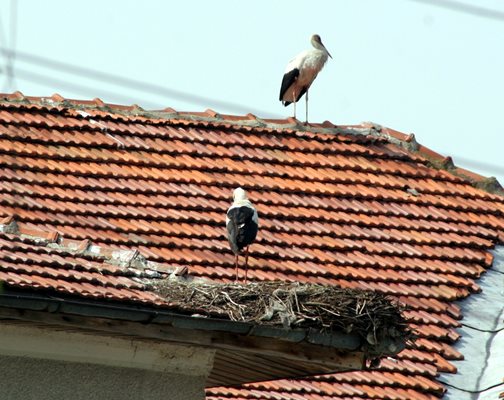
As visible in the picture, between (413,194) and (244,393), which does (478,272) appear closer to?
(413,194)

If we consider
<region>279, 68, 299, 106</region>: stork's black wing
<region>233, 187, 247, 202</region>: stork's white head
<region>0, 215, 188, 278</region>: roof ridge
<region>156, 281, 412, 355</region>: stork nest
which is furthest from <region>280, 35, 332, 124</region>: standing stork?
<region>156, 281, 412, 355</region>: stork nest

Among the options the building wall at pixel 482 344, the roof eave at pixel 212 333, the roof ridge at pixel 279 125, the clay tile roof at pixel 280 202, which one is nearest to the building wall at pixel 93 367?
the roof eave at pixel 212 333

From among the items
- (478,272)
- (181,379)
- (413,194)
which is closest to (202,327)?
(181,379)

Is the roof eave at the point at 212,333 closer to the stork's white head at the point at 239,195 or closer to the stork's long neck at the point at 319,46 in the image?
the stork's white head at the point at 239,195

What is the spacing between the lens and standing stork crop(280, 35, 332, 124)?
17.5 meters

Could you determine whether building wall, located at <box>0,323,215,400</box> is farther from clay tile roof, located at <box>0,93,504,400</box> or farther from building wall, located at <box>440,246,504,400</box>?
building wall, located at <box>440,246,504,400</box>

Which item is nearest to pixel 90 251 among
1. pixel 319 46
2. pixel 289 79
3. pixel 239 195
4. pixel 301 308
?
pixel 301 308

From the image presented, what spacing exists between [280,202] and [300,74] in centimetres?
493

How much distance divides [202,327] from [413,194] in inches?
228

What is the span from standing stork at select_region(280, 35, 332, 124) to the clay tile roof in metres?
3.05

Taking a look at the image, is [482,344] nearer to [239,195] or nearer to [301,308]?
[239,195]

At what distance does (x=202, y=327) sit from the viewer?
8141 millimetres

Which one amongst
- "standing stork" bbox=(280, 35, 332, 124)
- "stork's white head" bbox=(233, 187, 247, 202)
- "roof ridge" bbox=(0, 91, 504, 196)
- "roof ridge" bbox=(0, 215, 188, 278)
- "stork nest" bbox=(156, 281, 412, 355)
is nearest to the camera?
"stork nest" bbox=(156, 281, 412, 355)

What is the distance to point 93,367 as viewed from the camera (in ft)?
27.3
